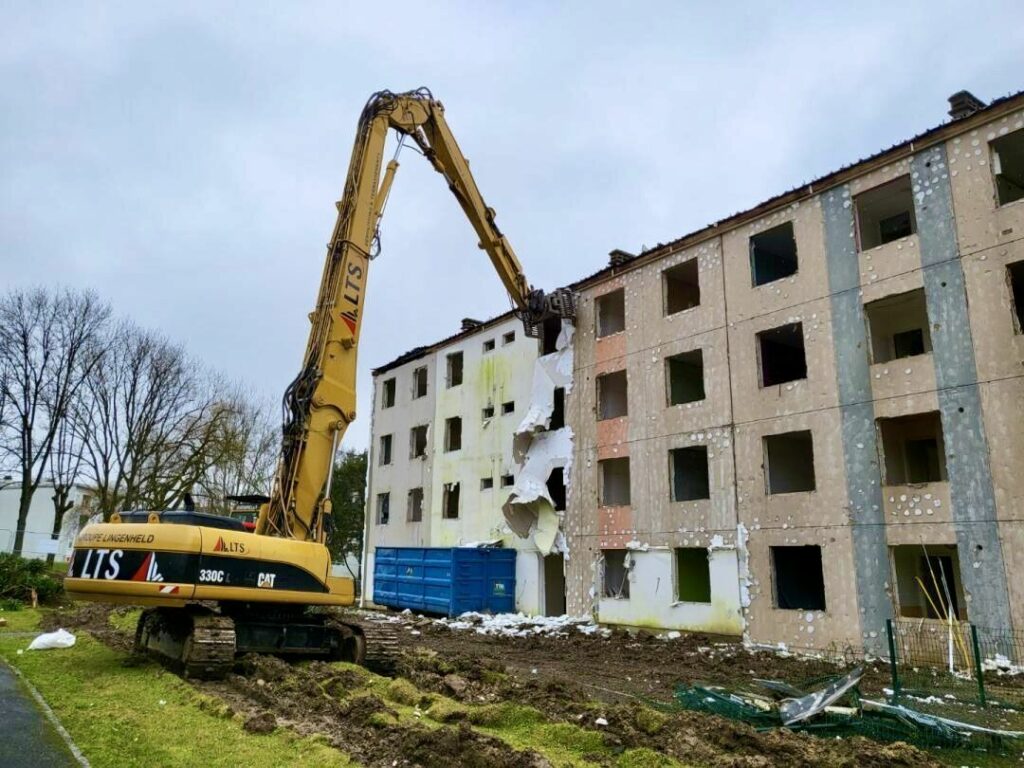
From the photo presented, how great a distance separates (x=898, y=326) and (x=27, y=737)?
18.8 meters

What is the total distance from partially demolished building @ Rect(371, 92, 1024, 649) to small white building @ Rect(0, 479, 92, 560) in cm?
1945

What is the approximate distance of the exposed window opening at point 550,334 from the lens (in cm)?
2569

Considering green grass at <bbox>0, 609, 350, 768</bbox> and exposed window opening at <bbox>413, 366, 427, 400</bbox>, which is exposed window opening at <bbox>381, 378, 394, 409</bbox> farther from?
green grass at <bbox>0, 609, 350, 768</bbox>

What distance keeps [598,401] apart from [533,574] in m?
6.23

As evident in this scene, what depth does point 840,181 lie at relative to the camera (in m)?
17.6

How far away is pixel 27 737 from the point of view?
7156 mm

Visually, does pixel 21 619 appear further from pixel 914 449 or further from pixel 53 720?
pixel 914 449

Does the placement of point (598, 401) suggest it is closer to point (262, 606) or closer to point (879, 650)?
point (879, 650)

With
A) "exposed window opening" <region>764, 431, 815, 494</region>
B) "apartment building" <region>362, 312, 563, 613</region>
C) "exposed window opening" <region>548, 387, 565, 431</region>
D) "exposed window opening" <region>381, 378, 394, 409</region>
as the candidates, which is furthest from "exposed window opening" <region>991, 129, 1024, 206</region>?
"exposed window opening" <region>381, 378, 394, 409</region>

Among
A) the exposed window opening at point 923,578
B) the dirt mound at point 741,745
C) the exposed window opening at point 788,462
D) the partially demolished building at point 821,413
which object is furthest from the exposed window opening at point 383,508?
the dirt mound at point 741,745

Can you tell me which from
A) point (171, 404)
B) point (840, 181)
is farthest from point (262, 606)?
point (171, 404)

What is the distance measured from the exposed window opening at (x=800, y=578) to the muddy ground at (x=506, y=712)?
4.15 m

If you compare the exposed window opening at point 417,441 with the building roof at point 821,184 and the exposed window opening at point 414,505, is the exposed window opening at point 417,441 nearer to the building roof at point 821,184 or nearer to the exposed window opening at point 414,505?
the exposed window opening at point 414,505

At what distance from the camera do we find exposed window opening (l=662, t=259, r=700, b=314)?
71.5ft
